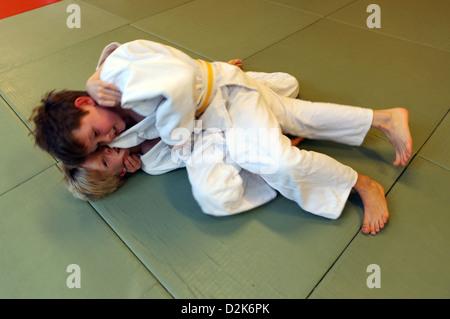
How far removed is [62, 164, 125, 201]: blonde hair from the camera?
1.16 m

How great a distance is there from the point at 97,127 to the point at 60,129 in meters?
0.12

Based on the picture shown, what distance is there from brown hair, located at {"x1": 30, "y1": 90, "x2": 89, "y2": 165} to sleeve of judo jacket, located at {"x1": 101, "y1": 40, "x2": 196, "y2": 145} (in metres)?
0.17

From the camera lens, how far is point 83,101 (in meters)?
1.08

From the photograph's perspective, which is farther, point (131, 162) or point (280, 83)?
point (280, 83)

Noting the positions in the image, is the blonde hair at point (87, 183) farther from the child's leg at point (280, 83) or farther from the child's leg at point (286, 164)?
the child's leg at point (280, 83)

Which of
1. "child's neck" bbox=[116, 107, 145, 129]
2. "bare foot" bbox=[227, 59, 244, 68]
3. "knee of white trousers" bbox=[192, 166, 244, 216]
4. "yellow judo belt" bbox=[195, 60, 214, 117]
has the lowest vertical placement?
"knee of white trousers" bbox=[192, 166, 244, 216]

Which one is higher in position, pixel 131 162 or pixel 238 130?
pixel 238 130

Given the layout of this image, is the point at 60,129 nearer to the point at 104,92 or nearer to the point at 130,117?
the point at 104,92

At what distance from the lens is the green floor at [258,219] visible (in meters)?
1.00

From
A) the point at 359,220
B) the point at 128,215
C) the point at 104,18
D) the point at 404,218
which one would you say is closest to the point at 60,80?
the point at 104,18

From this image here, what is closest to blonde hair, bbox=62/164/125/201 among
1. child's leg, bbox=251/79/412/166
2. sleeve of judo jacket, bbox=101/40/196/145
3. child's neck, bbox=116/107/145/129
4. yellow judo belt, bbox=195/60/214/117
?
child's neck, bbox=116/107/145/129

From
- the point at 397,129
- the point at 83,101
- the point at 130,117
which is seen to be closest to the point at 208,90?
the point at 130,117

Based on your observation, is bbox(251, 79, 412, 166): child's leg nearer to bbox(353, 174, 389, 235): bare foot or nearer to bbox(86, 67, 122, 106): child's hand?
bbox(353, 174, 389, 235): bare foot
